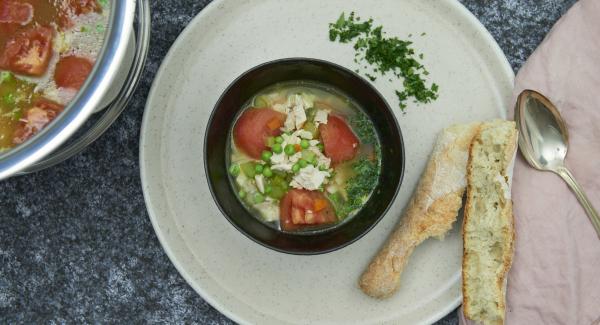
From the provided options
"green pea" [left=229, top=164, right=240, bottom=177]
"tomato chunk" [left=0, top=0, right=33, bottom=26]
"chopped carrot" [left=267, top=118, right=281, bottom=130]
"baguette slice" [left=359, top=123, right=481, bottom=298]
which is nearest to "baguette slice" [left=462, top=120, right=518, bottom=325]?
"baguette slice" [left=359, top=123, right=481, bottom=298]

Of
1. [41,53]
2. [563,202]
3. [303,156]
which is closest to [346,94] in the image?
[303,156]

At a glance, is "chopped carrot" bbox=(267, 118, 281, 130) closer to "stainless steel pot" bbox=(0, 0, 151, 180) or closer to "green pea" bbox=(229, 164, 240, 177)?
"green pea" bbox=(229, 164, 240, 177)

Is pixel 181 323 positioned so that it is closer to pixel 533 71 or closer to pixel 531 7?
pixel 533 71

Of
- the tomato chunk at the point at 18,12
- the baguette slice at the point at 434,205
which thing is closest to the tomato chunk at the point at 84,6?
the tomato chunk at the point at 18,12

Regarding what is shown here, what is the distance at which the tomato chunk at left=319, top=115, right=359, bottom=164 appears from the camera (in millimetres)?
1855

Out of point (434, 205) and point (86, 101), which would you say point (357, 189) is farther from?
point (86, 101)

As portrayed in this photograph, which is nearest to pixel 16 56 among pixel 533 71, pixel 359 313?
pixel 359 313

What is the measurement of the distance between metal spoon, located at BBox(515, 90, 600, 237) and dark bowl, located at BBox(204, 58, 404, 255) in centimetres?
40

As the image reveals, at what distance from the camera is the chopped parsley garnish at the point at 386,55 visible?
1.88m

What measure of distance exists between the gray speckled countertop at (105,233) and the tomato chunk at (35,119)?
41 cm

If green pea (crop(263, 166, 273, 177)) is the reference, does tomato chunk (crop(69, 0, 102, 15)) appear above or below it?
above

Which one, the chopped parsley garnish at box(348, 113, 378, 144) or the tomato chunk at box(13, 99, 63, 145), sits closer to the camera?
the tomato chunk at box(13, 99, 63, 145)

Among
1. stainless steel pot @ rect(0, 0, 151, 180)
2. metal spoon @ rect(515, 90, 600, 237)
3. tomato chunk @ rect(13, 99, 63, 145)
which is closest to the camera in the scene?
stainless steel pot @ rect(0, 0, 151, 180)

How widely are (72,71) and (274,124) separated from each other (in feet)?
1.94
